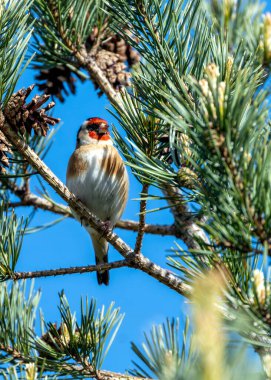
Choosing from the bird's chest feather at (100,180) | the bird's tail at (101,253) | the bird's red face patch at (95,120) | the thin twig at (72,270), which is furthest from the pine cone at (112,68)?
the thin twig at (72,270)

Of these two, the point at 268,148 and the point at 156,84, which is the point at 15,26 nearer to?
the point at 156,84

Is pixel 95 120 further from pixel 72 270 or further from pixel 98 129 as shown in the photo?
pixel 72 270

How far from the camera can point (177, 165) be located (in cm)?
162

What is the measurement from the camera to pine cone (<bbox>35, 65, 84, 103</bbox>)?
10.2 ft

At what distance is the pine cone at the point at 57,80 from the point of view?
3.10 m

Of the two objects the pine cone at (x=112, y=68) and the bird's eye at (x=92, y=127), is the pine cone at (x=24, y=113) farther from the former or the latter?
the bird's eye at (x=92, y=127)

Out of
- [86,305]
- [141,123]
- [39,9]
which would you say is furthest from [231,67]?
[39,9]

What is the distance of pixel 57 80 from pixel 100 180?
0.56 m

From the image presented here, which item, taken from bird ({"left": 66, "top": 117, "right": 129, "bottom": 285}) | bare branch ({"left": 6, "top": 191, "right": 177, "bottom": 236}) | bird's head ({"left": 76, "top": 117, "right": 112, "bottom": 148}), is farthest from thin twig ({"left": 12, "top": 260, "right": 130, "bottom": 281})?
bird's head ({"left": 76, "top": 117, "right": 112, "bottom": 148})

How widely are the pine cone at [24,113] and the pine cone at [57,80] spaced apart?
4.44 feet

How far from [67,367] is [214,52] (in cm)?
103

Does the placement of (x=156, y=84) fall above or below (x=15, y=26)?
below

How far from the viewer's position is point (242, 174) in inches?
43.8

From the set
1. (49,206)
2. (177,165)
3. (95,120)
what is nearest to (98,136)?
(95,120)
